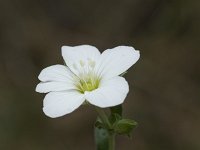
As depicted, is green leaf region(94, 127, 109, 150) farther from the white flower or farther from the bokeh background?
the bokeh background

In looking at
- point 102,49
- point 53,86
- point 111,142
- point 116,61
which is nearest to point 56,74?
point 53,86

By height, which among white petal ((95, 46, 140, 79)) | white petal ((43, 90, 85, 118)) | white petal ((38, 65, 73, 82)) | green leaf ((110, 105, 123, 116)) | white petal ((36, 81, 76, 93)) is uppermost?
white petal ((95, 46, 140, 79))

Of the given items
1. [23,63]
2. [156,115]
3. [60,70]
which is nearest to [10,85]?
[23,63]

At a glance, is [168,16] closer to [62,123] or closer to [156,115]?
[156,115]

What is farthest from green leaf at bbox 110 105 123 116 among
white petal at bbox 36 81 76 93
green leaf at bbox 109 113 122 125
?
white petal at bbox 36 81 76 93

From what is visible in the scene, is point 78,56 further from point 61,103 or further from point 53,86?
point 61,103

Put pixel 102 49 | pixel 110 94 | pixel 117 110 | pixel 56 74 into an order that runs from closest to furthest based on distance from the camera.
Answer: pixel 110 94 → pixel 117 110 → pixel 56 74 → pixel 102 49

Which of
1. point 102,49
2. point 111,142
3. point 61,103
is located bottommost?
point 102,49
